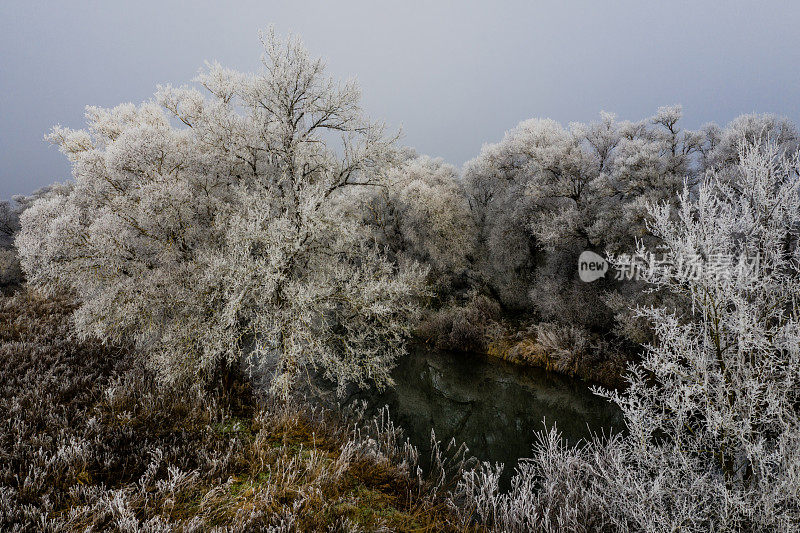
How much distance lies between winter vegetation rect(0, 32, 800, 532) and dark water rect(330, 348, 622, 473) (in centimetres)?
79

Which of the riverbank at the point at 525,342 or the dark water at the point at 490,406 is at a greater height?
the riverbank at the point at 525,342

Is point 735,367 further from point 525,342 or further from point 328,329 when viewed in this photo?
point 525,342

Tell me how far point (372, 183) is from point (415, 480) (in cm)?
923

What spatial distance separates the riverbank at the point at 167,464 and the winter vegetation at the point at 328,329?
0.05 meters

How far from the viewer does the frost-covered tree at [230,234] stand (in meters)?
8.39

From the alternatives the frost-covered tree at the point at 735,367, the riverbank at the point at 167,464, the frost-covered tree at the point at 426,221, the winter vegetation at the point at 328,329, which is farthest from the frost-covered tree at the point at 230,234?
the frost-covered tree at the point at 426,221

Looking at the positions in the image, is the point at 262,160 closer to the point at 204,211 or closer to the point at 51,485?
the point at 204,211

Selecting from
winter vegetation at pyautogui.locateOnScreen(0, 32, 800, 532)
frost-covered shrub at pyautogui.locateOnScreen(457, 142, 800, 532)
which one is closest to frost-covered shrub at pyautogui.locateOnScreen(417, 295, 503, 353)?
winter vegetation at pyautogui.locateOnScreen(0, 32, 800, 532)

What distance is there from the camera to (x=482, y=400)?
1320 cm

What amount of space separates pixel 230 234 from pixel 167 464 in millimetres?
5086

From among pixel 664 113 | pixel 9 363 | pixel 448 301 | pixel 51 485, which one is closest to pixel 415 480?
pixel 51 485

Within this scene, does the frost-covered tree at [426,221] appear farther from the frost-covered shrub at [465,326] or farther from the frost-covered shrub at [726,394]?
the frost-covered shrub at [726,394]

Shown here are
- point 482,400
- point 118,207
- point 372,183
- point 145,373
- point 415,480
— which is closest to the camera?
point 415,480

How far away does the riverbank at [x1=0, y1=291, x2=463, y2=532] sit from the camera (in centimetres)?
439
